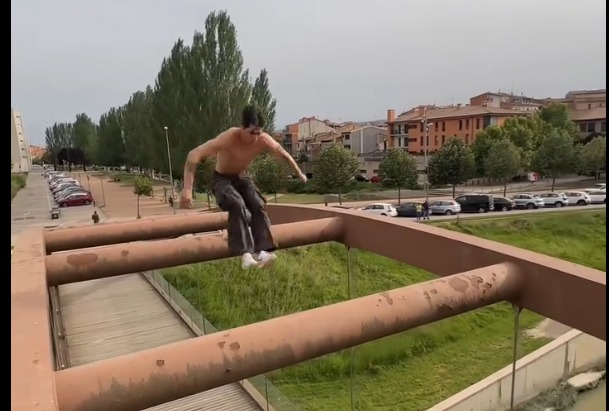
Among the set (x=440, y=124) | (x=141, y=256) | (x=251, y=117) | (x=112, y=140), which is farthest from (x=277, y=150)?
(x=112, y=140)

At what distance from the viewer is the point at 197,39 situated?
3566 centimetres

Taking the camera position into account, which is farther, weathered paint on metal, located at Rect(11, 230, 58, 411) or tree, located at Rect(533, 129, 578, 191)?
tree, located at Rect(533, 129, 578, 191)

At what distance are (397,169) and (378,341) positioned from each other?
21.1 meters

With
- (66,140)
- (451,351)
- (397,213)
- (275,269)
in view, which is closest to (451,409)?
(451,351)

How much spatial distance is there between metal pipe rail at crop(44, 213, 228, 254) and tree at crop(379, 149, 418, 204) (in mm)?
31516

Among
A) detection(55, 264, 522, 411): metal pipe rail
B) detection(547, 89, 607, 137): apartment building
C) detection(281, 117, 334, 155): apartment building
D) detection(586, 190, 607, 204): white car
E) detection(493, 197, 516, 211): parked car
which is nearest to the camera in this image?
detection(55, 264, 522, 411): metal pipe rail

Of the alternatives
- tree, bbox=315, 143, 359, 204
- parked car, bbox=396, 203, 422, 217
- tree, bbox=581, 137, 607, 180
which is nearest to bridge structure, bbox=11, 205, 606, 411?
parked car, bbox=396, 203, 422, 217

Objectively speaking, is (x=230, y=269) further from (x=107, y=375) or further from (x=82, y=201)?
(x=82, y=201)

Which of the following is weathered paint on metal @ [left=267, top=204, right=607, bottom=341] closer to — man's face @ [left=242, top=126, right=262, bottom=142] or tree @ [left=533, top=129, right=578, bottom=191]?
man's face @ [left=242, top=126, right=262, bottom=142]

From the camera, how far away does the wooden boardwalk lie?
12.2 metres

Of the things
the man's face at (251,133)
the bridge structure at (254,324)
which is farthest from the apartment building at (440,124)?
the man's face at (251,133)

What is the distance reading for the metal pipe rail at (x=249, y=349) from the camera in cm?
261

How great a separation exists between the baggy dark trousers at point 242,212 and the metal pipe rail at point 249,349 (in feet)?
5.49

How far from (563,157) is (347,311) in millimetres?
41993
